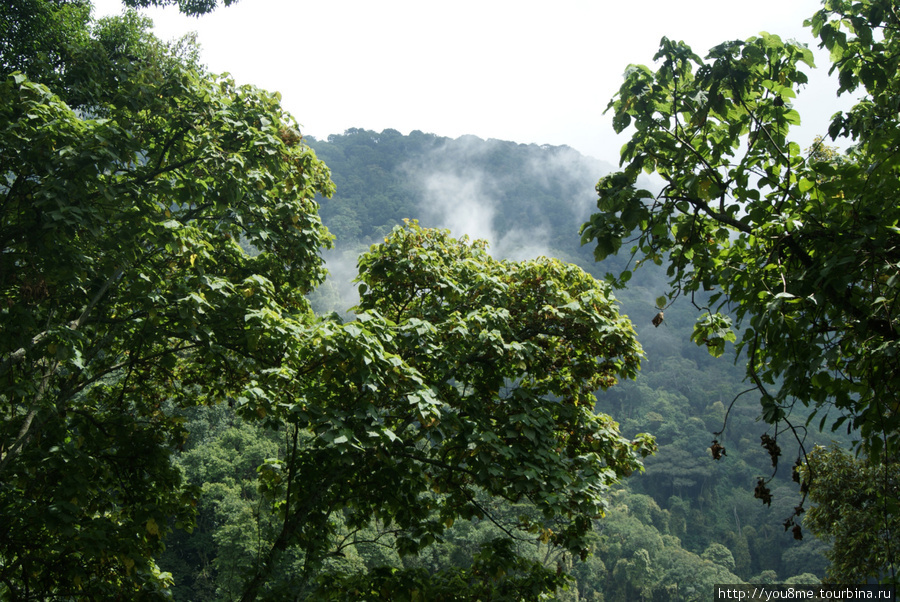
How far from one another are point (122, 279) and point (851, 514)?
10.5 metres

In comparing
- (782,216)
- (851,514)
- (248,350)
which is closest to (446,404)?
(248,350)

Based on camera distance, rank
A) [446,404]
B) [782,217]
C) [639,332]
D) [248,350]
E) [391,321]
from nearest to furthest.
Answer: [782,217] < [391,321] < [446,404] < [248,350] < [639,332]

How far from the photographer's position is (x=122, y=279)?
232 inches

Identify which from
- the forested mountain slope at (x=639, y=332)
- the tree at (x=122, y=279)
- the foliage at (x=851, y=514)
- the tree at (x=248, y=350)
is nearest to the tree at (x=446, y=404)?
the tree at (x=248, y=350)

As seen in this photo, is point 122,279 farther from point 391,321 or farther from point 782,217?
point 782,217

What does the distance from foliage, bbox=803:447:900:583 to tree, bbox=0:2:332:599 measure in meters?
8.11

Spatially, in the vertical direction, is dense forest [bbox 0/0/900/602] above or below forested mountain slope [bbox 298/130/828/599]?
below

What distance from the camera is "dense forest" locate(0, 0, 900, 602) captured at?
3.14 m

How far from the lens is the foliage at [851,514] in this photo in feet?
27.2

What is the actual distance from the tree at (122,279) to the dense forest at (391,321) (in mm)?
40

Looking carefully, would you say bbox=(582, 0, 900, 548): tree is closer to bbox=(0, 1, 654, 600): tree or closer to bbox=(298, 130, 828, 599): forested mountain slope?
bbox=(0, 1, 654, 600): tree

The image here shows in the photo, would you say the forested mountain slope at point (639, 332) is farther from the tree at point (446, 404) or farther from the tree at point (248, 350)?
the tree at point (248, 350)

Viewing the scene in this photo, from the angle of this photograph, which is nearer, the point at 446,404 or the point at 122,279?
the point at 446,404

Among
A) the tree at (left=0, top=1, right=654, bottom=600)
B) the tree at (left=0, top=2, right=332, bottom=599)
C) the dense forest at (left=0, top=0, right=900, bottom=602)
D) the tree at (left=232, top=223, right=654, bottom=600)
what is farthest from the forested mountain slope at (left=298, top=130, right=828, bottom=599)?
the tree at (left=0, top=2, right=332, bottom=599)
